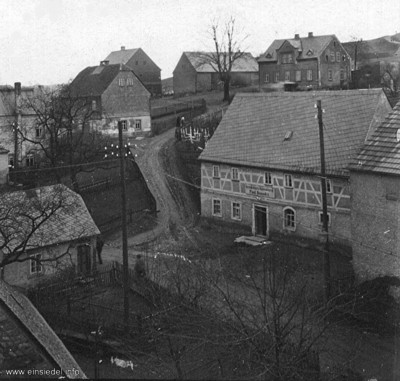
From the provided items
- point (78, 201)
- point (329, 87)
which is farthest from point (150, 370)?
point (329, 87)

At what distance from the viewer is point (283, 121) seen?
3011cm

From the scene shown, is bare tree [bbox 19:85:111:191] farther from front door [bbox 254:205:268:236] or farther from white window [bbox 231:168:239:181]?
front door [bbox 254:205:268:236]

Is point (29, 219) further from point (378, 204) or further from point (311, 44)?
point (311, 44)

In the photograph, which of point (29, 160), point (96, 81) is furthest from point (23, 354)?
point (96, 81)

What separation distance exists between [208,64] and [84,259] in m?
47.8

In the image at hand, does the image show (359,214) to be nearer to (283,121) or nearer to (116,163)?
(283,121)

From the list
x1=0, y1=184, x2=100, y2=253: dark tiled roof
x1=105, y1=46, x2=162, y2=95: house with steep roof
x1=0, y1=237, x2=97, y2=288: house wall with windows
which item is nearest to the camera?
x1=0, y1=184, x2=100, y2=253: dark tiled roof

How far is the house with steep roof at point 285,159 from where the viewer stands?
1035 inches

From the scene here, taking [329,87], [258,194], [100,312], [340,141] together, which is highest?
[329,87]

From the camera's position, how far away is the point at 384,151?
19891 millimetres

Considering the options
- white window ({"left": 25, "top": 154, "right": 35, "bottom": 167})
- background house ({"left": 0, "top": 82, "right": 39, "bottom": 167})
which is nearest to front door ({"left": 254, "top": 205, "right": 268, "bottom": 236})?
background house ({"left": 0, "top": 82, "right": 39, "bottom": 167})

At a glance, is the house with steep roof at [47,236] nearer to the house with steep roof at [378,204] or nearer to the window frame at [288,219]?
the window frame at [288,219]

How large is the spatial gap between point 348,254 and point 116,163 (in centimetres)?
1811

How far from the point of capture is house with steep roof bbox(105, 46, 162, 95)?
68.7m
